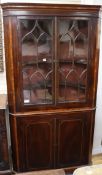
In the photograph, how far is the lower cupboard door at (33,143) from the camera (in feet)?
7.14

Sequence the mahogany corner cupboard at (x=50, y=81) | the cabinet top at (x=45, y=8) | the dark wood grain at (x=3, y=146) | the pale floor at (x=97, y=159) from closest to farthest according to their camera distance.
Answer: the cabinet top at (x=45, y=8), the mahogany corner cupboard at (x=50, y=81), the dark wood grain at (x=3, y=146), the pale floor at (x=97, y=159)

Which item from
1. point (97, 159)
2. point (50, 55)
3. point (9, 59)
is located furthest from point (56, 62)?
point (97, 159)

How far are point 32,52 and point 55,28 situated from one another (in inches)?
13.1

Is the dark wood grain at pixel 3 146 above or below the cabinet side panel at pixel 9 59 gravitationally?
below

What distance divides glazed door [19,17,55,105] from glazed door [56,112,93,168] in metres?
0.32

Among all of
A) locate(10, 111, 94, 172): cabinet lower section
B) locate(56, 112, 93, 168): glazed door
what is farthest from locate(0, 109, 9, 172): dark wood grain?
locate(56, 112, 93, 168): glazed door

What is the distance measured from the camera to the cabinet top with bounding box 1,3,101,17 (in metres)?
1.83

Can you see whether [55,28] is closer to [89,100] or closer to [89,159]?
[89,100]

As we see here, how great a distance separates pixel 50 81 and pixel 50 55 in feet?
0.91

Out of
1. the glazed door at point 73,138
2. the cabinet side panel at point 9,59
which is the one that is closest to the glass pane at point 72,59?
the glazed door at point 73,138

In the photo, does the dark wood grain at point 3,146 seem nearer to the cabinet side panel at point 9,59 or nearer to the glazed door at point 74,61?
the cabinet side panel at point 9,59

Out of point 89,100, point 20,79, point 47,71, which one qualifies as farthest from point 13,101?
point 89,100

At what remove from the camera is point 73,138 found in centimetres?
233

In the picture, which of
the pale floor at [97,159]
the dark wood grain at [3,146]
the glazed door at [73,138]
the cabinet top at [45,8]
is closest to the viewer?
the cabinet top at [45,8]
